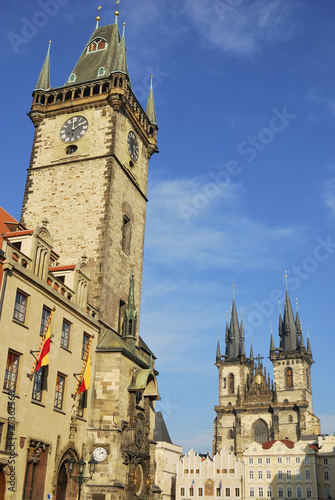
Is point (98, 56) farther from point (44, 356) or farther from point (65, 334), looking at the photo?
point (44, 356)

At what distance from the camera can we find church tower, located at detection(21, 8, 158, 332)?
1256 inches

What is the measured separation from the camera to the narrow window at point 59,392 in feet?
80.4

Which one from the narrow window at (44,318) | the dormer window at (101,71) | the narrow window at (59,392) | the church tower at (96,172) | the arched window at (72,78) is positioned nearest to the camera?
the narrow window at (44,318)

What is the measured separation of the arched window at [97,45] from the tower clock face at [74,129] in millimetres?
7703

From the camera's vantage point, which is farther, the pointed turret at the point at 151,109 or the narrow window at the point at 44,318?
the pointed turret at the point at 151,109

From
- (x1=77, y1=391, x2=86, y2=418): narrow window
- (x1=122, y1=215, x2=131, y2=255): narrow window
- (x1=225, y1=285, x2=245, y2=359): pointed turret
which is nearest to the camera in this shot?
(x1=77, y1=391, x2=86, y2=418): narrow window

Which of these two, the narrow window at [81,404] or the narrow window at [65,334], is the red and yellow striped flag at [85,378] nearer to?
the narrow window at [81,404]

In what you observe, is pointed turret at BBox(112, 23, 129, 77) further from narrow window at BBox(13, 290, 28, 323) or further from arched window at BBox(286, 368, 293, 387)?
arched window at BBox(286, 368, 293, 387)

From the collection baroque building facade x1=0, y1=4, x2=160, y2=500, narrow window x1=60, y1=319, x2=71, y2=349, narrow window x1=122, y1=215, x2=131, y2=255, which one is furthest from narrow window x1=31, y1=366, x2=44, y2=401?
narrow window x1=122, y1=215, x2=131, y2=255

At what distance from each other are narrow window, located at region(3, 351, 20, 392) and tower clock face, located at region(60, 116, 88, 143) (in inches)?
699

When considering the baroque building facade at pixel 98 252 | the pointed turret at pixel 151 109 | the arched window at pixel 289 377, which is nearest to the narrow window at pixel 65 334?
the baroque building facade at pixel 98 252

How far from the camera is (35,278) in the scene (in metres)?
23.3

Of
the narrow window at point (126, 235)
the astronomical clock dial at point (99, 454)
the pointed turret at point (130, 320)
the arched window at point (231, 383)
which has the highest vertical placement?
the arched window at point (231, 383)

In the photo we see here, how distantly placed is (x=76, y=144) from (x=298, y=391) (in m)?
87.0
